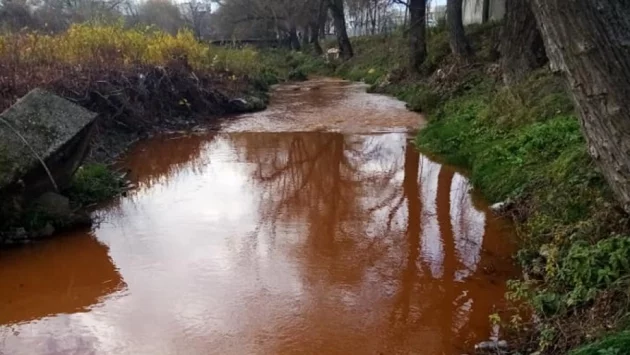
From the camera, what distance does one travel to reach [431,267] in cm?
493

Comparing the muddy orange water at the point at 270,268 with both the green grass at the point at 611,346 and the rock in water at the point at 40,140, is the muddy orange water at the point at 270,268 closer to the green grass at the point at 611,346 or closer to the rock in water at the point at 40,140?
the rock in water at the point at 40,140

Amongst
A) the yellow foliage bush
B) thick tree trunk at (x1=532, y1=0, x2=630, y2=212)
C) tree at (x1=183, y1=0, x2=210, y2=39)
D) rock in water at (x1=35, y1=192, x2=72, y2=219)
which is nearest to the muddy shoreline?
rock in water at (x1=35, y1=192, x2=72, y2=219)

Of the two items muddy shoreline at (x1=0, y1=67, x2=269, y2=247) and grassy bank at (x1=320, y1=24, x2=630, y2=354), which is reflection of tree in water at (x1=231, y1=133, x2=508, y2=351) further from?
muddy shoreline at (x1=0, y1=67, x2=269, y2=247)

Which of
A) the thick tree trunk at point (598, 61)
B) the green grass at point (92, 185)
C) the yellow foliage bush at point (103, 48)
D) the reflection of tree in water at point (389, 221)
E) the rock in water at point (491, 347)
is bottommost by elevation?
the rock in water at point (491, 347)

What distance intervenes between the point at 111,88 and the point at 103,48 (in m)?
1.79

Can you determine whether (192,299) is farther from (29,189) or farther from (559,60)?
(559,60)

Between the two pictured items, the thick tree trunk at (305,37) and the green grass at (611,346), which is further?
the thick tree trunk at (305,37)

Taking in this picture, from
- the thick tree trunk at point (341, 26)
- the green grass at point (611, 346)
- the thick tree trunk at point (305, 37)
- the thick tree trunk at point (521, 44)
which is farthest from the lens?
the thick tree trunk at point (305, 37)

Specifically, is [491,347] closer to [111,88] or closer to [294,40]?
[111,88]

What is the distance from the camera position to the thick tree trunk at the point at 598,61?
3.19 metres

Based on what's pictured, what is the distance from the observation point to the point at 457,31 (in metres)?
13.9

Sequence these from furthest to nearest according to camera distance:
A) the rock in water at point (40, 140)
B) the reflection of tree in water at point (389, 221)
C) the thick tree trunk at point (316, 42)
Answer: the thick tree trunk at point (316, 42)
the rock in water at point (40, 140)
the reflection of tree in water at point (389, 221)

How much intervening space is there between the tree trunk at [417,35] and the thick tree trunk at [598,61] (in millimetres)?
13392

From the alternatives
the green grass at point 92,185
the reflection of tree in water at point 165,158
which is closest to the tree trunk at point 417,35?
the reflection of tree in water at point 165,158
